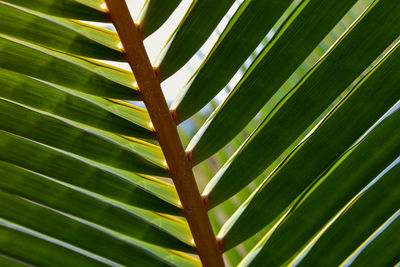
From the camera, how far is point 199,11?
708 millimetres

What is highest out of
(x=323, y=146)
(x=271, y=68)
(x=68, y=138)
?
(x=68, y=138)

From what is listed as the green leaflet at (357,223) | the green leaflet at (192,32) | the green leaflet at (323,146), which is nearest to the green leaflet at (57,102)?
the green leaflet at (192,32)

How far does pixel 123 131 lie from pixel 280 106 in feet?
0.85

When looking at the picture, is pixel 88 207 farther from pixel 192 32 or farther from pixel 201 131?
pixel 192 32

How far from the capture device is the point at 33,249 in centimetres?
90

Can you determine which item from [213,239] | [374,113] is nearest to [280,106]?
[374,113]

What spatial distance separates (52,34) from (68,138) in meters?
0.17

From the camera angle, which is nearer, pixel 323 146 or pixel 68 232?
pixel 323 146

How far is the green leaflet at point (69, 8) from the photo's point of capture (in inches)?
28.0

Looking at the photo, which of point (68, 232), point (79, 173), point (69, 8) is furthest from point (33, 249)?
point (69, 8)

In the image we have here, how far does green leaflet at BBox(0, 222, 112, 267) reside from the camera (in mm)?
892

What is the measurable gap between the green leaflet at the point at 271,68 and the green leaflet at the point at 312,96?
2 cm

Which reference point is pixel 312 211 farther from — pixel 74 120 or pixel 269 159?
pixel 74 120

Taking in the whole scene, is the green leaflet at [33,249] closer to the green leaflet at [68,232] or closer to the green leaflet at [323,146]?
the green leaflet at [68,232]
